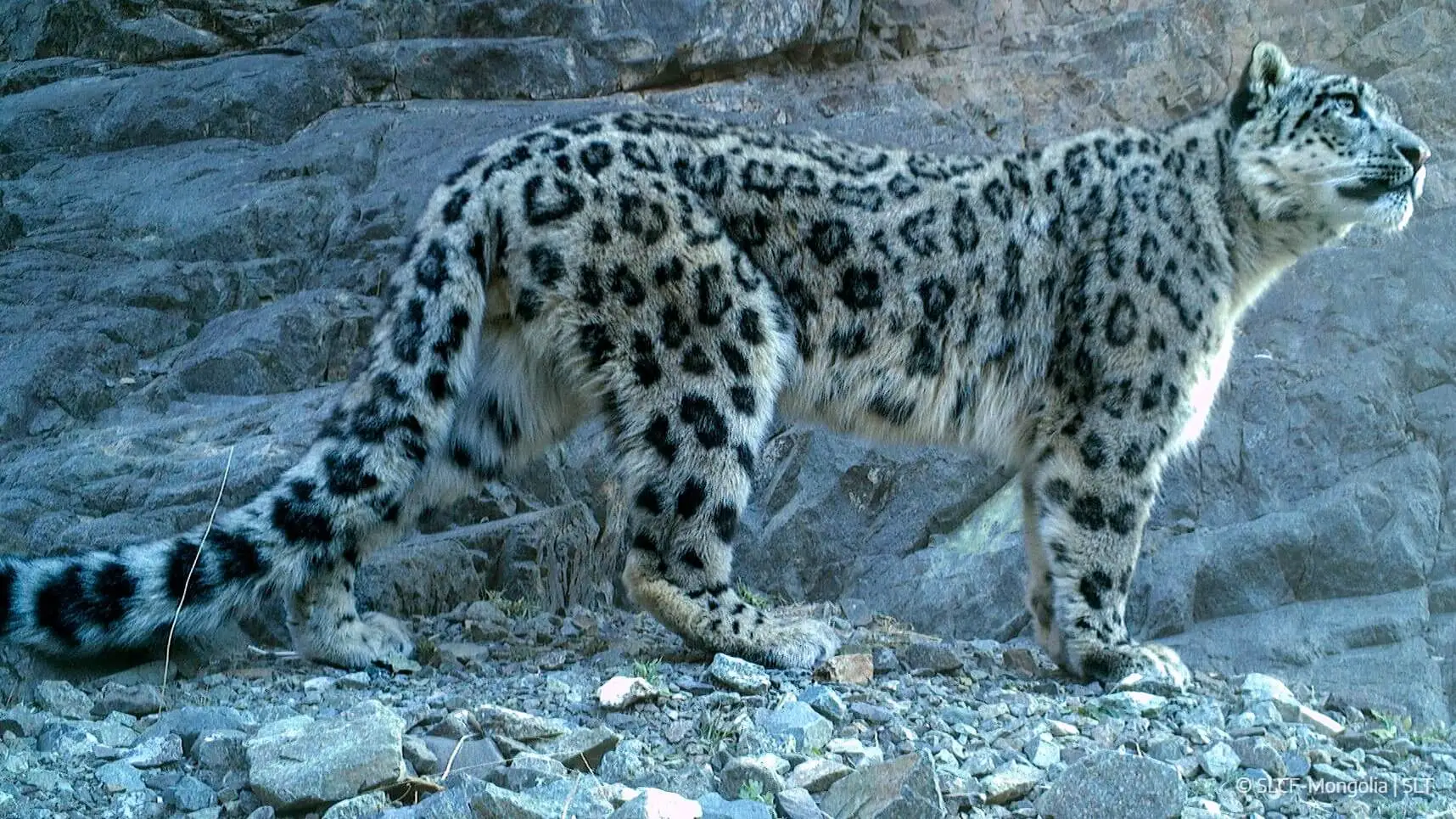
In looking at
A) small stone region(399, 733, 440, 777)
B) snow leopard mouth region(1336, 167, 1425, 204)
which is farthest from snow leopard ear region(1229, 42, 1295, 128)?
small stone region(399, 733, 440, 777)

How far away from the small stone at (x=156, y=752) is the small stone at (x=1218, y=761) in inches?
101

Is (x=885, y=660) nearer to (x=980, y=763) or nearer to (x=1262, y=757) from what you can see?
(x=980, y=763)

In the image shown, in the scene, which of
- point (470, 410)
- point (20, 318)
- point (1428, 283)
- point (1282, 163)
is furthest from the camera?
point (1428, 283)

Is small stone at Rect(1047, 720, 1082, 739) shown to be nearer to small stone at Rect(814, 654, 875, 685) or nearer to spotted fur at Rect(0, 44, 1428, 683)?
small stone at Rect(814, 654, 875, 685)

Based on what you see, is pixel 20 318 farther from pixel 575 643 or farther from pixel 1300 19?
pixel 1300 19

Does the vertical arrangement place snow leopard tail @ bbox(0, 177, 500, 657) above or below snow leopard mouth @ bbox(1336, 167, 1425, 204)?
below

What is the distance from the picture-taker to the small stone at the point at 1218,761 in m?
3.62

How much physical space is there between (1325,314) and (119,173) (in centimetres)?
592

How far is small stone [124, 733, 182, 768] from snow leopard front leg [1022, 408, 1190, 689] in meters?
2.98

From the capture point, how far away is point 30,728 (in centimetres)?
366

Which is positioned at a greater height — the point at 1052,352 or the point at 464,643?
the point at 1052,352

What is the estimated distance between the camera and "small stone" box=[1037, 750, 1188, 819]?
10.7 feet

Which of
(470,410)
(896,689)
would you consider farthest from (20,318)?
(896,689)

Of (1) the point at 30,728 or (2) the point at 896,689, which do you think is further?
(2) the point at 896,689
